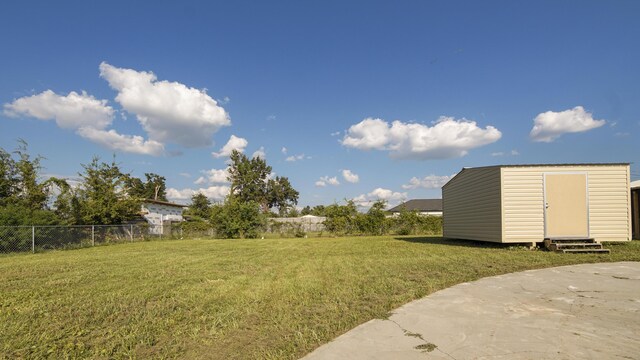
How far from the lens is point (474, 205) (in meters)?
14.0

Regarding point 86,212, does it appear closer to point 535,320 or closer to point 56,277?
point 56,277

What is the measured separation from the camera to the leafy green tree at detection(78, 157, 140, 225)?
20.7 m

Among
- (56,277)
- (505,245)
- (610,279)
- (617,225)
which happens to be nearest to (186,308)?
(56,277)

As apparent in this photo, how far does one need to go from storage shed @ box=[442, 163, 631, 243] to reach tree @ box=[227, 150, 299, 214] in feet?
133

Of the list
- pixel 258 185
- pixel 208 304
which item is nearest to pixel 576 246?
pixel 208 304

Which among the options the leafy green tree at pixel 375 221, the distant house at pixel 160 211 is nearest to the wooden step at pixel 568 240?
the leafy green tree at pixel 375 221

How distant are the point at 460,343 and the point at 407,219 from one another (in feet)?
78.3

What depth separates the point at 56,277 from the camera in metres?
7.48

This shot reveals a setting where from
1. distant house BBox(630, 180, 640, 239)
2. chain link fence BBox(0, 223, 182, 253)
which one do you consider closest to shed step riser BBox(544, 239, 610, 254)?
distant house BBox(630, 180, 640, 239)

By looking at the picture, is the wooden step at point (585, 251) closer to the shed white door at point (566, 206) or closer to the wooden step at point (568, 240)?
the wooden step at point (568, 240)

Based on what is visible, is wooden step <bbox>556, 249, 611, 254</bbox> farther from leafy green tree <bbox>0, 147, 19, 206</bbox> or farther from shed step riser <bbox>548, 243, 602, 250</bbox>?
leafy green tree <bbox>0, 147, 19, 206</bbox>

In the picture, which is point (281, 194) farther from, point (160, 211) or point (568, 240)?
point (568, 240)

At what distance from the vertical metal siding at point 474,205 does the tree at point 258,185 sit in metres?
35.6

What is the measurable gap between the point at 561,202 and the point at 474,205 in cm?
312
